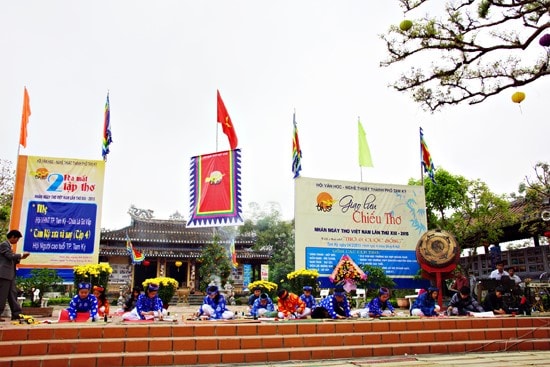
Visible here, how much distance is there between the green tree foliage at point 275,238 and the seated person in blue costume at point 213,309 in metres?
19.8

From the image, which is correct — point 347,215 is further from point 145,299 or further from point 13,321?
point 13,321

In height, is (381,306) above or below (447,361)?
above

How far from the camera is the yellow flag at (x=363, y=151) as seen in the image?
1750 centimetres

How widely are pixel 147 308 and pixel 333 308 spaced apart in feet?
10.8

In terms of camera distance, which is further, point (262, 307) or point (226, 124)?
point (226, 124)

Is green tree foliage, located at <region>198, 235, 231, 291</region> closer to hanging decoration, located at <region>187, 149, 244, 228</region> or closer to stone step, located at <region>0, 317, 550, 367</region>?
hanging decoration, located at <region>187, 149, 244, 228</region>

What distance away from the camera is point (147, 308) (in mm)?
7676

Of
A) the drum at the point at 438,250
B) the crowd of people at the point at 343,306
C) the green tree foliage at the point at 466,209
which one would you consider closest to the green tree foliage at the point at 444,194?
the green tree foliage at the point at 466,209

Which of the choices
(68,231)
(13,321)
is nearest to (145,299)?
(13,321)


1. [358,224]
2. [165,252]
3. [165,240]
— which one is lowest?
[165,252]

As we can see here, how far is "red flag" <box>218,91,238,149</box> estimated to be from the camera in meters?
15.3

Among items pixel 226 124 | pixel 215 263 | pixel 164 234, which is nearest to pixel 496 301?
pixel 226 124

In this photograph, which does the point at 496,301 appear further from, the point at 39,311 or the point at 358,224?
the point at 39,311

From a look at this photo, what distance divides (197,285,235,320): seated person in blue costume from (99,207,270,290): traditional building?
55.3ft
